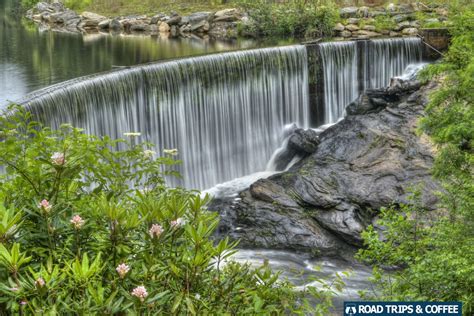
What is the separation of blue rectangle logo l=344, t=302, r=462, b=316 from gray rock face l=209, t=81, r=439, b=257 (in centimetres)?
614

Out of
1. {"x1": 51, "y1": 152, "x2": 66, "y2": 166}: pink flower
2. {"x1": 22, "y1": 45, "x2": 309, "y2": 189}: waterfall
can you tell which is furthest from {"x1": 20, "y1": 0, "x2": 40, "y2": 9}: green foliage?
{"x1": 51, "y1": 152, "x2": 66, "y2": 166}: pink flower

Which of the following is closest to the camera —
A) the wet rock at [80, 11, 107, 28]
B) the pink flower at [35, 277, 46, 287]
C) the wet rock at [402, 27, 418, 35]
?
the pink flower at [35, 277, 46, 287]

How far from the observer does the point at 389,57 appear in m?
23.1

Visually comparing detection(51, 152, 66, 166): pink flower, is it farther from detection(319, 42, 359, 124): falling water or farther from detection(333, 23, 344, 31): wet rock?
detection(333, 23, 344, 31): wet rock

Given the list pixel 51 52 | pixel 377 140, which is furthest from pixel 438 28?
pixel 51 52

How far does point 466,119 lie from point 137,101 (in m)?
9.23

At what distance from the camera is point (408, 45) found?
23.5m

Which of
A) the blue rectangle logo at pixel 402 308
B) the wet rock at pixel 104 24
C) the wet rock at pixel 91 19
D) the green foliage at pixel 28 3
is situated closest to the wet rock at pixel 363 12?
the wet rock at pixel 104 24

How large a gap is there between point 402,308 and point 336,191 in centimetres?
925

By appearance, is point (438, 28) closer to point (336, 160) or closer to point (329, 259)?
point (336, 160)

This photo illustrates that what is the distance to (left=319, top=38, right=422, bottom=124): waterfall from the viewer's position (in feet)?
70.3

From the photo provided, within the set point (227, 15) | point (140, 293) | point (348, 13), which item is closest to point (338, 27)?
point (348, 13)

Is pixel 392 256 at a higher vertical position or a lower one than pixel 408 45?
lower

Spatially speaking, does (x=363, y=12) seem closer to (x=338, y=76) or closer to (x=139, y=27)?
(x=338, y=76)
